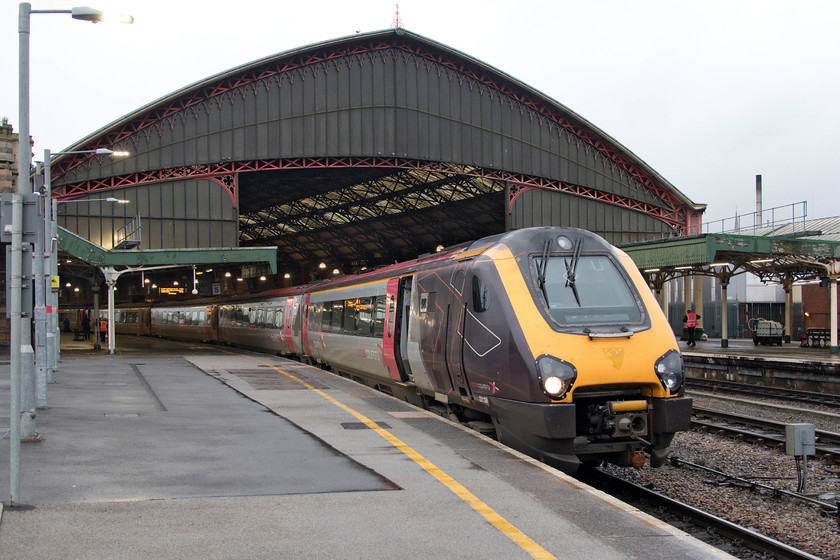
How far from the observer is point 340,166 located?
3906 centimetres

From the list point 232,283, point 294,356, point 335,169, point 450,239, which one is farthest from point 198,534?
point 232,283

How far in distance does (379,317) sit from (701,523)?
9.26 m

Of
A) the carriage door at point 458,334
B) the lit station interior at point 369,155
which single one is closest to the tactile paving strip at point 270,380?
the carriage door at point 458,334

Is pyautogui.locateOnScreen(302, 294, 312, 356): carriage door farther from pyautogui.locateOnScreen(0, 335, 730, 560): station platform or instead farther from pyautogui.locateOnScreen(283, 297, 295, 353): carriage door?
pyautogui.locateOnScreen(0, 335, 730, 560): station platform

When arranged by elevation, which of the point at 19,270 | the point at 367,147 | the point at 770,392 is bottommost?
the point at 770,392

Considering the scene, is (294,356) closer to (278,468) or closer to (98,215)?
(98,215)

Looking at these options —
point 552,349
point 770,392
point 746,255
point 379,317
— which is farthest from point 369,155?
point 552,349

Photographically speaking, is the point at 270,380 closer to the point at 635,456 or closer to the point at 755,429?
the point at 755,429

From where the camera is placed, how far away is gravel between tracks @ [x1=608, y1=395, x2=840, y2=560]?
339 inches

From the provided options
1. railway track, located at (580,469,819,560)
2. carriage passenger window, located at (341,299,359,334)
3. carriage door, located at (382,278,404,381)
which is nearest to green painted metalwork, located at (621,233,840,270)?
carriage passenger window, located at (341,299,359,334)

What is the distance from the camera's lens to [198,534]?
6.30m

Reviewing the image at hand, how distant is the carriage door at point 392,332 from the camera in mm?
15336

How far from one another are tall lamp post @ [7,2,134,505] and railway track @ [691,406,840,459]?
11927 mm

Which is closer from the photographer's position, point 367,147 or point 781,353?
point 781,353
